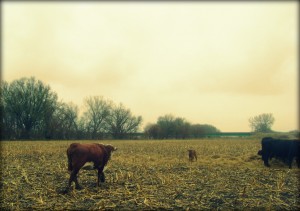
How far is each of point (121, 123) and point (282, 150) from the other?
62.2 m

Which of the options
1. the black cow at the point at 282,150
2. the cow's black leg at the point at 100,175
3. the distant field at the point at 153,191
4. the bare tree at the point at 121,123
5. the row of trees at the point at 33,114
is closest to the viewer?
the distant field at the point at 153,191

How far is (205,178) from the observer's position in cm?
1225

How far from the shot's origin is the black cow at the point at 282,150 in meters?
16.6

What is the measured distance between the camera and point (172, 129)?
3268 inches

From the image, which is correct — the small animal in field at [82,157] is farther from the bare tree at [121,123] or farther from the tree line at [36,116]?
the bare tree at [121,123]

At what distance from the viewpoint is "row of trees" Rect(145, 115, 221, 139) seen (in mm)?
78850

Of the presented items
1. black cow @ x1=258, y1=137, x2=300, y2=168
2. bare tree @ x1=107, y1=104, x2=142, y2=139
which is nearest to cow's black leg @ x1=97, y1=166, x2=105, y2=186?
black cow @ x1=258, y1=137, x2=300, y2=168

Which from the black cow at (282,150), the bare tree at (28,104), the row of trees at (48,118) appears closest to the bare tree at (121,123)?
the row of trees at (48,118)

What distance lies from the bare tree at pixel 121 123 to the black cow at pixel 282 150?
5803 centimetres

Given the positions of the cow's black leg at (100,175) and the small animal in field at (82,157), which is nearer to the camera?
the small animal in field at (82,157)

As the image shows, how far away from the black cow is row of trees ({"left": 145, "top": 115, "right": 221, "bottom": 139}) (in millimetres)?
60942

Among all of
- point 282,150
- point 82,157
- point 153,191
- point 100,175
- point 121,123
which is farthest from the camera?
point 121,123

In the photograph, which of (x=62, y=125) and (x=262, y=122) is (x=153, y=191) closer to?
(x=62, y=125)

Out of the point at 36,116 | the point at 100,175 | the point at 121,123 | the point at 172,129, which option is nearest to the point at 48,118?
the point at 36,116
